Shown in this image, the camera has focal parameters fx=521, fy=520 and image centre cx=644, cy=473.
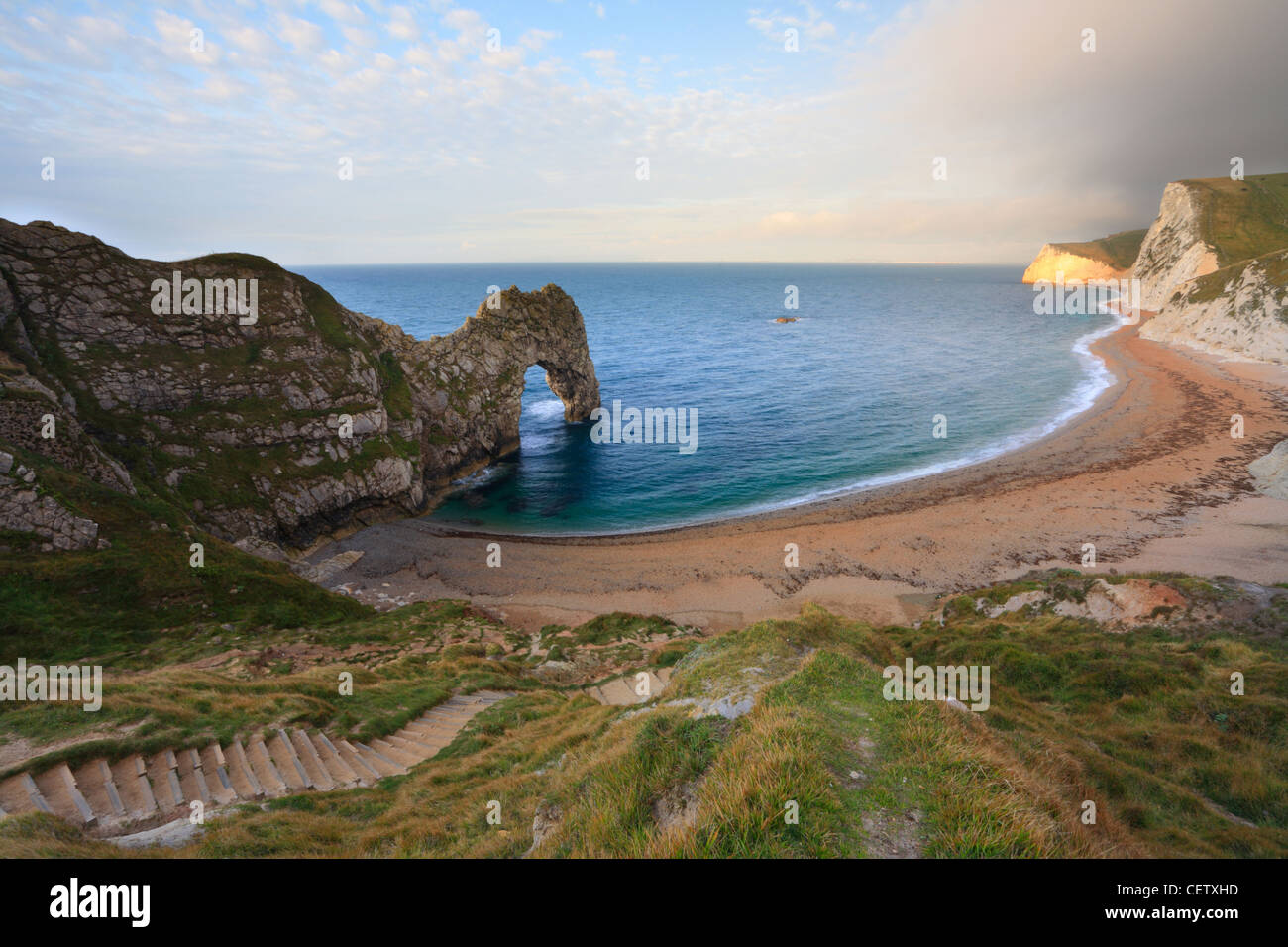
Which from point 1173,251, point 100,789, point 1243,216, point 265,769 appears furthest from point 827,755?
point 1243,216

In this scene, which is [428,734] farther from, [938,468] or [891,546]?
[938,468]

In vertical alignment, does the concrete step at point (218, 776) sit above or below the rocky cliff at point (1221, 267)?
below

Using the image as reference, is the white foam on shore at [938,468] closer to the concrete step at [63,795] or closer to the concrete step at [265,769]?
the concrete step at [265,769]

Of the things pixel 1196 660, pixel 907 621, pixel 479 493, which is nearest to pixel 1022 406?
pixel 907 621

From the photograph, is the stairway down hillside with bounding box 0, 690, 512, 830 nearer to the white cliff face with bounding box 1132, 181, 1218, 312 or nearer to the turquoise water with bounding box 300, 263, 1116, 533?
the turquoise water with bounding box 300, 263, 1116, 533

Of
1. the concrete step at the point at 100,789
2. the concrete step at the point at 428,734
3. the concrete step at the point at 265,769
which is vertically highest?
the concrete step at the point at 100,789

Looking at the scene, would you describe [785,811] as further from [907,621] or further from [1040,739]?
[907,621]

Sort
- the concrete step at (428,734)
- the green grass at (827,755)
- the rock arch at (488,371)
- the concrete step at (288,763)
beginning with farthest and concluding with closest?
the rock arch at (488,371), the concrete step at (428,734), the concrete step at (288,763), the green grass at (827,755)

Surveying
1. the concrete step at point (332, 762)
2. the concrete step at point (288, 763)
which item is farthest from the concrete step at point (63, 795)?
the concrete step at point (332, 762)
